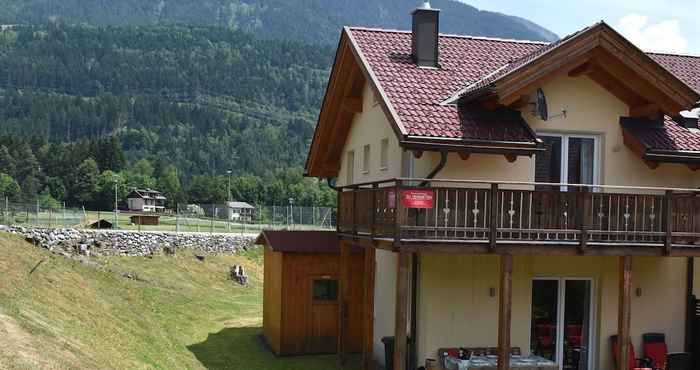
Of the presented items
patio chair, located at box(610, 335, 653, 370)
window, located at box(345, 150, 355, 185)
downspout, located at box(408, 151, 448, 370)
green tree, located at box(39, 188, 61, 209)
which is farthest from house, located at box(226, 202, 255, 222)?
patio chair, located at box(610, 335, 653, 370)

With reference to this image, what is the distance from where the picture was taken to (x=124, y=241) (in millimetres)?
40562

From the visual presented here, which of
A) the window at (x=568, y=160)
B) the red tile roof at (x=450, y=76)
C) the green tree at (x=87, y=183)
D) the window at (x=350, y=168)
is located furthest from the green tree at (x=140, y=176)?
the window at (x=568, y=160)

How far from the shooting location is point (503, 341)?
1505cm

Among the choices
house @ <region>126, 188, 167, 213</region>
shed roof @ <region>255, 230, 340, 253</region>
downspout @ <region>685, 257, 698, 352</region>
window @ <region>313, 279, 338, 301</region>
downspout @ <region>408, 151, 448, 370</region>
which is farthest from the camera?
house @ <region>126, 188, 167, 213</region>

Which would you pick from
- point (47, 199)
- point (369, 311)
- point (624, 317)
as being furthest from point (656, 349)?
point (47, 199)

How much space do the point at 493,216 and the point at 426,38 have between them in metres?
5.33

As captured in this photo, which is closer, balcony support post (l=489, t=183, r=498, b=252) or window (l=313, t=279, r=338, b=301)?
balcony support post (l=489, t=183, r=498, b=252)

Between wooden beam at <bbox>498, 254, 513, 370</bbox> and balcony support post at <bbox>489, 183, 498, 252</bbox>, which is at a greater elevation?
balcony support post at <bbox>489, 183, 498, 252</bbox>

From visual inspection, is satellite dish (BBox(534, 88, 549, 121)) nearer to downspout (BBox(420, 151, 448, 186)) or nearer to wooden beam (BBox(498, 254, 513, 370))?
downspout (BBox(420, 151, 448, 186))

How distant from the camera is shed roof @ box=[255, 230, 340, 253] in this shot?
21469 millimetres

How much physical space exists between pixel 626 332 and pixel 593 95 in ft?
17.0

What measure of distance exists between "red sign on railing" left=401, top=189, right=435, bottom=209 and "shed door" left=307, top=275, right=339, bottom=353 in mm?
7577

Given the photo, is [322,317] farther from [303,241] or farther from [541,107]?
[541,107]

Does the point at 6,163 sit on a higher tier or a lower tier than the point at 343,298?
higher
